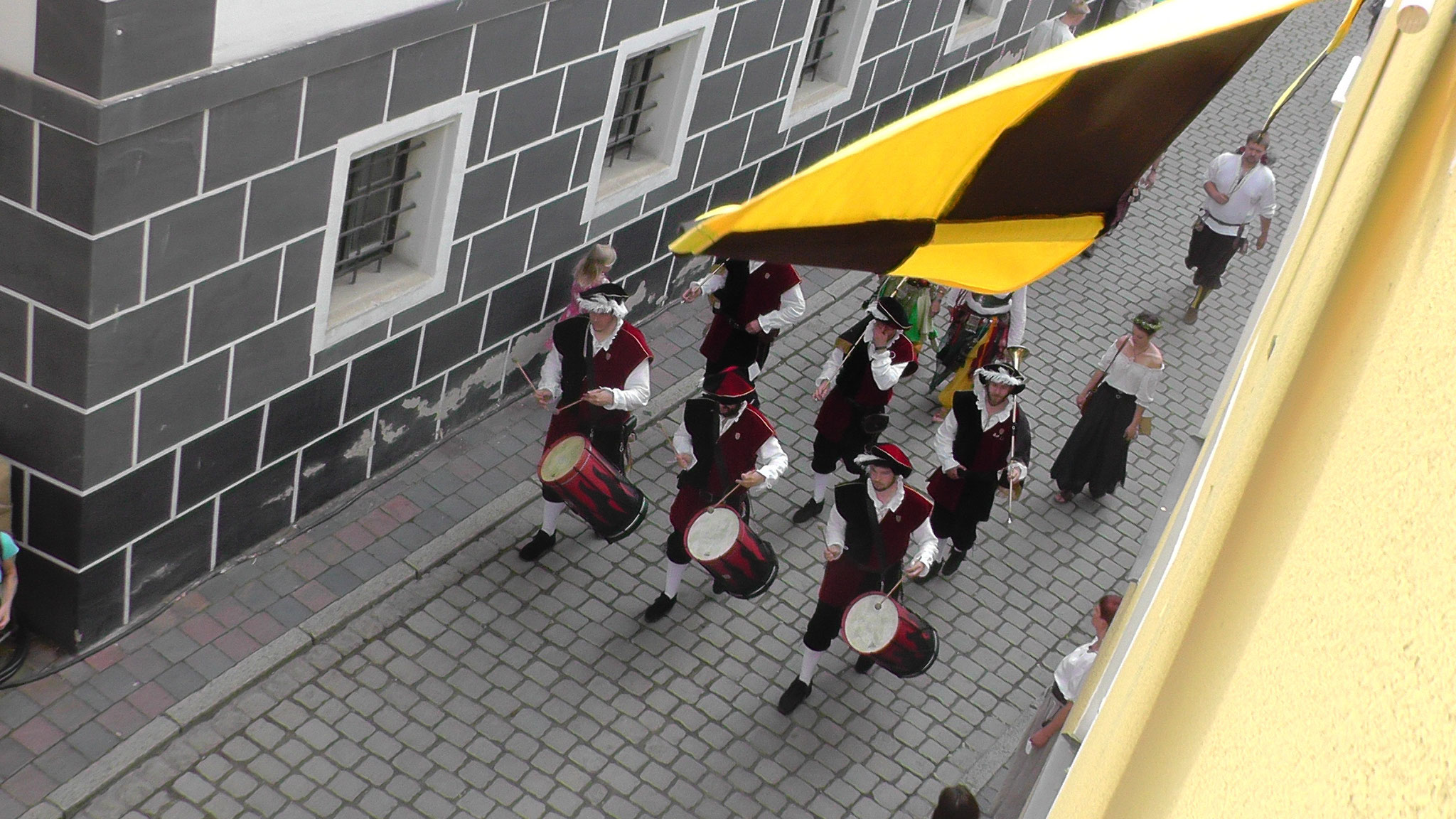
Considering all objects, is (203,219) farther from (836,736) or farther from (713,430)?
(836,736)

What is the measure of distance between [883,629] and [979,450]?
67.2 inches

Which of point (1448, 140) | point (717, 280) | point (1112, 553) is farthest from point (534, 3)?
point (1448, 140)

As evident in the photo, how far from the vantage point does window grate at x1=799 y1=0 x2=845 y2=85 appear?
1224cm

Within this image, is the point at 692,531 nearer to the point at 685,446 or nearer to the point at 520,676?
the point at 685,446

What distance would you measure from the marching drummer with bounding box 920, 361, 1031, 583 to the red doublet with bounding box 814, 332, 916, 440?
57cm

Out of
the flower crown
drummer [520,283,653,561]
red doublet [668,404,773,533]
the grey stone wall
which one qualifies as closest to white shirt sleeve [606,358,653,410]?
drummer [520,283,653,561]

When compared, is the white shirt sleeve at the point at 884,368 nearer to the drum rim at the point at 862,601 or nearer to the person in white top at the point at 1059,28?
the drum rim at the point at 862,601

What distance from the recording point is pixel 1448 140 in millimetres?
1770

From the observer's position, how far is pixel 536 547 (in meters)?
8.91

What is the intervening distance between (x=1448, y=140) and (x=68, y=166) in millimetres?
5556

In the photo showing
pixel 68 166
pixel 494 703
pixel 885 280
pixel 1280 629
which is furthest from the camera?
pixel 885 280

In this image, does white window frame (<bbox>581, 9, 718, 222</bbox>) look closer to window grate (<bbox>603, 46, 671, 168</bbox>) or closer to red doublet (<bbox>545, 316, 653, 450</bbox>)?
window grate (<bbox>603, 46, 671, 168</bbox>)

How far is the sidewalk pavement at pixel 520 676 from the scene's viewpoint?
718cm

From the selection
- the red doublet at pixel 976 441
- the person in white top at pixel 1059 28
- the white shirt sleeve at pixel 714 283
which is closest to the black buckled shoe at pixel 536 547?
the white shirt sleeve at pixel 714 283
